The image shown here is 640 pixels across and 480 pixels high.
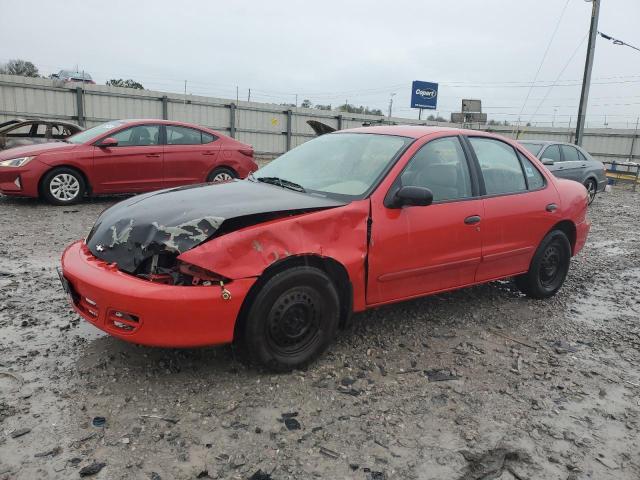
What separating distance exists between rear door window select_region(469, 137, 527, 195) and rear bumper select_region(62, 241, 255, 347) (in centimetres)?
239

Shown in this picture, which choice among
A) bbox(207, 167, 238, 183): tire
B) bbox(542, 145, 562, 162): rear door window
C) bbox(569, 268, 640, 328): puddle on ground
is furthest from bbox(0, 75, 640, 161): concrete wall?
bbox(569, 268, 640, 328): puddle on ground

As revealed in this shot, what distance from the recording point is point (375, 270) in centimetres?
350

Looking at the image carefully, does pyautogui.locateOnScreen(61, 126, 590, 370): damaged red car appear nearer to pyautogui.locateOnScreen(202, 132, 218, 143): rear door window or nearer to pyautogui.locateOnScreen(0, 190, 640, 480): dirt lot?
pyautogui.locateOnScreen(0, 190, 640, 480): dirt lot

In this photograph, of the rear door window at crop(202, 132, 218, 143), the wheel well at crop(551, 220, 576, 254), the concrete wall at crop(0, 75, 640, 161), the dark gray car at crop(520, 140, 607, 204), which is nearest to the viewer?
the wheel well at crop(551, 220, 576, 254)

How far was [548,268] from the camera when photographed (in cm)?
497

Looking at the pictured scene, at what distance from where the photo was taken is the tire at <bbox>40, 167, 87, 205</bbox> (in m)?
8.14

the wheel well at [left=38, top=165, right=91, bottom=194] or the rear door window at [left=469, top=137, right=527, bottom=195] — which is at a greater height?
the rear door window at [left=469, top=137, right=527, bottom=195]

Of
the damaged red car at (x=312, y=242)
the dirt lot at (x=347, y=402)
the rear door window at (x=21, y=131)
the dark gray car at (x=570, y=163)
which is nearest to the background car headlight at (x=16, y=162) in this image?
the rear door window at (x=21, y=131)

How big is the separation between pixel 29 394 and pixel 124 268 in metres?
0.85

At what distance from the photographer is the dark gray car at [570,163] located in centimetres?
1152

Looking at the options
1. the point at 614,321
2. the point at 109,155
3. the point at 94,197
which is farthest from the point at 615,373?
the point at 94,197

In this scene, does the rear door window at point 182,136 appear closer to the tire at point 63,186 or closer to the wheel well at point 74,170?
the wheel well at point 74,170

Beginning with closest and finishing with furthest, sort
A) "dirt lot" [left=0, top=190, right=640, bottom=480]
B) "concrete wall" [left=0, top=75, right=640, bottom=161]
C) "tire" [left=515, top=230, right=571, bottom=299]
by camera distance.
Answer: "dirt lot" [left=0, top=190, right=640, bottom=480], "tire" [left=515, top=230, right=571, bottom=299], "concrete wall" [left=0, top=75, right=640, bottom=161]

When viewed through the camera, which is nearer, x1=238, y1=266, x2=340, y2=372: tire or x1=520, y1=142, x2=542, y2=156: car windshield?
x1=238, y1=266, x2=340, y2=372: tire
